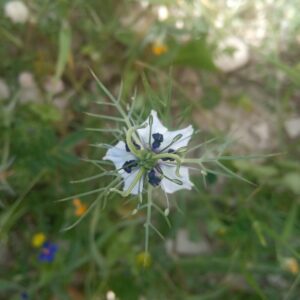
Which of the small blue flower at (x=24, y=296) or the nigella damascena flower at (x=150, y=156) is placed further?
the small blue flower at (x=24, y=296)

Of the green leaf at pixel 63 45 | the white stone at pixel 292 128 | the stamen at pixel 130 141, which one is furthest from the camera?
the white stone at pixel 292 128

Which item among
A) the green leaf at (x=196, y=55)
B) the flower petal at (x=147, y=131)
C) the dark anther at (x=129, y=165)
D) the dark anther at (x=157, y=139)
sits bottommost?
the dark anther at (x=129, y=165)

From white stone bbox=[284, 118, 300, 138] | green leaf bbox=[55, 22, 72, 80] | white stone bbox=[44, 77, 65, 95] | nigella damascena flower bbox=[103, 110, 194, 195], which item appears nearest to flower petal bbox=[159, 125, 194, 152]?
nigella damascena flower bbox=[103, 110, 194, 195]

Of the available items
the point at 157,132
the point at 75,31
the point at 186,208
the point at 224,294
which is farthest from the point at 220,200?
the point at 157,132

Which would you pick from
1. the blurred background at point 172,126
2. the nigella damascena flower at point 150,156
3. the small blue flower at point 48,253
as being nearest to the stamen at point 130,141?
the nigella damascena flower at point 150,156

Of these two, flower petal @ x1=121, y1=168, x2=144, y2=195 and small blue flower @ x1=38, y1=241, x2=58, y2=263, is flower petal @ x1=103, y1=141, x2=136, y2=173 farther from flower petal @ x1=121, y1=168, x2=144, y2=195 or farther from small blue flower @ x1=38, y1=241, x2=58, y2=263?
small blue flower @ x1=38, y1=241, x2=58, y2=263

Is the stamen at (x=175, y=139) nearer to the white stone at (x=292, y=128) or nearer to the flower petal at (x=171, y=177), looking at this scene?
the flower petal at (x=171, y=177)
